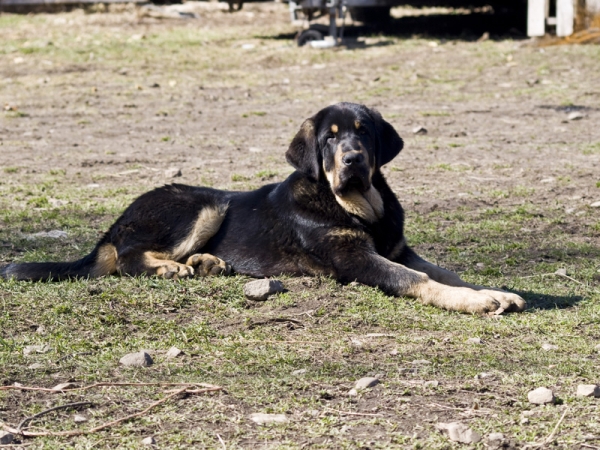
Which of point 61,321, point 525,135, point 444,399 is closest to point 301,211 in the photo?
point 61,321

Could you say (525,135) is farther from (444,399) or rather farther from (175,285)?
(444,399)

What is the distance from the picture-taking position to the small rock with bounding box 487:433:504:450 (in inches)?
132

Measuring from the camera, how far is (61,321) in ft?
16.1

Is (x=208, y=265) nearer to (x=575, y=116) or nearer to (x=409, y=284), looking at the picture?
(x=409, y=284)

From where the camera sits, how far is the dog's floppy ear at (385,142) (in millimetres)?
5988

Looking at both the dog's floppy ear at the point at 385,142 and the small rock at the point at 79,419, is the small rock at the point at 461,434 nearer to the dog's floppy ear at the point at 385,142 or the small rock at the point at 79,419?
the small rock at the point at 79,419

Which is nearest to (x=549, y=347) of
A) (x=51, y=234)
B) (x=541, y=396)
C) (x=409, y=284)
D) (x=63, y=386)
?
(x=541, y=396)

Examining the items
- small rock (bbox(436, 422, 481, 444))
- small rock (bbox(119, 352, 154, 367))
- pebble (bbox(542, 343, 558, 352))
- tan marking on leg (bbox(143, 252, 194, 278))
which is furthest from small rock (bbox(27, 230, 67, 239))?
small rock (bbox(436, 422, 481, 444))

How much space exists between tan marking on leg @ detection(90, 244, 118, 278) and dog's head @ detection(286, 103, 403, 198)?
133 centimetres

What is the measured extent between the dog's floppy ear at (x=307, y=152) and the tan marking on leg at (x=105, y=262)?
1.32 m

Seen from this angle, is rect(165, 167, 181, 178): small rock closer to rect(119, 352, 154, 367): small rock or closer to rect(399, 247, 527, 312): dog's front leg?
rect(399, 247, 527, 312): dog's front leg

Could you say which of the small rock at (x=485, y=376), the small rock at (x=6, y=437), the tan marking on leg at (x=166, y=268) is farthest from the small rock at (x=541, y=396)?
the tan marking on leg at (x=166, y=268)

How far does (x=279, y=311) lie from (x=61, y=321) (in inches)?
46.4

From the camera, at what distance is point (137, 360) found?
4.30m
